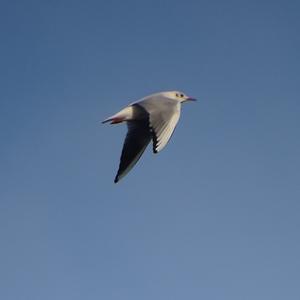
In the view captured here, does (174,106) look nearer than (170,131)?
No

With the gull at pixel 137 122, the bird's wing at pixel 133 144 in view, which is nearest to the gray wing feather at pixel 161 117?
the gull at pixel 137 122

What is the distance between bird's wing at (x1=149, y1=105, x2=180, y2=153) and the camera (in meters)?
7.28

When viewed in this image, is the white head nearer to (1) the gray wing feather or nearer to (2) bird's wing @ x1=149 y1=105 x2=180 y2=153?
(1) the gray wing feather

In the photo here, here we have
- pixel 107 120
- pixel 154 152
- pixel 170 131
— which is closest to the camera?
pixel 154 152

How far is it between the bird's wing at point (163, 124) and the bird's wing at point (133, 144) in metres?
0.45

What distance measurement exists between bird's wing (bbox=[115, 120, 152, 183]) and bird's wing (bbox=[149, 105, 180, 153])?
45 centimetres

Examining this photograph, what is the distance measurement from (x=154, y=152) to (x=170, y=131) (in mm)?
623

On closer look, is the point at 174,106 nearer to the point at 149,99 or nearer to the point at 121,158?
the point at 149,99

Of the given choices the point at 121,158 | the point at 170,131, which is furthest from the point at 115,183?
the point at 170,131

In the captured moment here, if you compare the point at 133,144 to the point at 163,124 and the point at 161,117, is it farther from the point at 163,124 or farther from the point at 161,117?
the point at 163,124

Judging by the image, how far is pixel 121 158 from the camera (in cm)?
849

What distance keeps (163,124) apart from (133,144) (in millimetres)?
883

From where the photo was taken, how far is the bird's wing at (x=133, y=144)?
842 centimetres

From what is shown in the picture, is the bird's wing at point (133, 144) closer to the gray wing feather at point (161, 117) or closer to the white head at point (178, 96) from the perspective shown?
the gray wing feather at point (161, 117)
